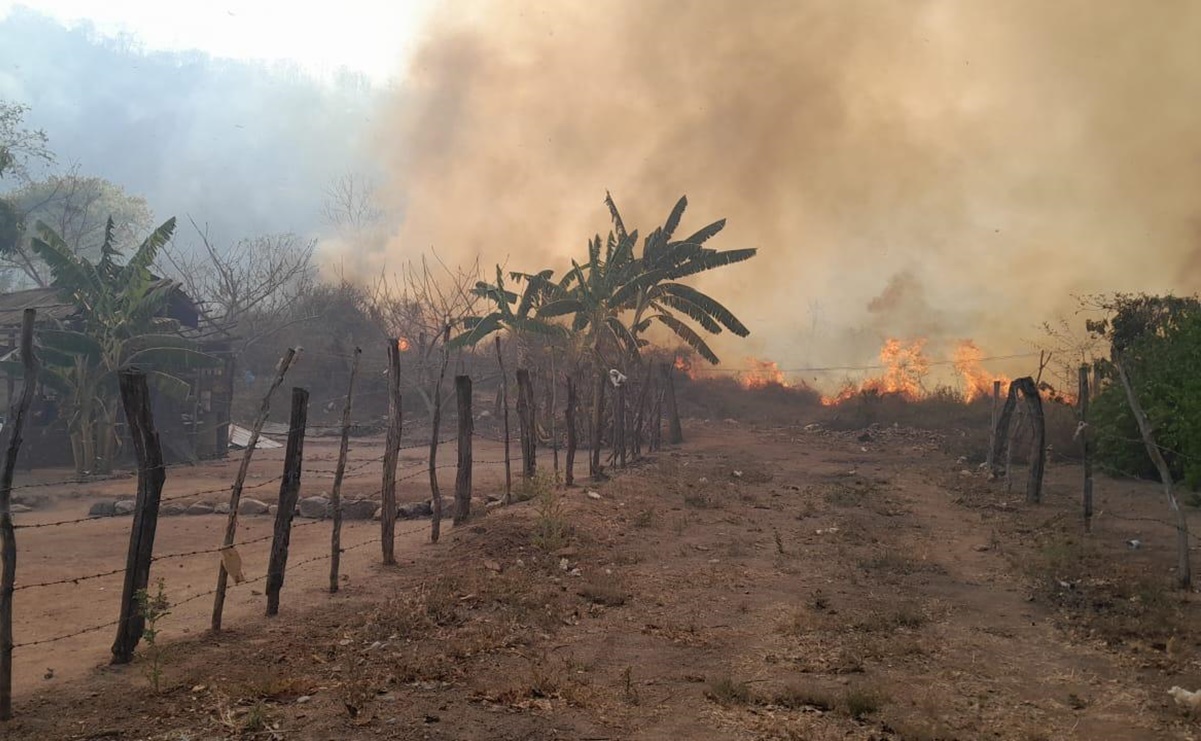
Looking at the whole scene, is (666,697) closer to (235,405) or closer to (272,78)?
(235,405)

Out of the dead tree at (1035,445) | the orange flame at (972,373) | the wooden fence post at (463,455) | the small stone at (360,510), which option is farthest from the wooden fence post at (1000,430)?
the orange flame at (972,373)

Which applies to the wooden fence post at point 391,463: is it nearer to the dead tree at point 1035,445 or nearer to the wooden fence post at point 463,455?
the wooden fence post at point 463,455

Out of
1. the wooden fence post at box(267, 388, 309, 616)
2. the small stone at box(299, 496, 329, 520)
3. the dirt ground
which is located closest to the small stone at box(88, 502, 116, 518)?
the dirt ground

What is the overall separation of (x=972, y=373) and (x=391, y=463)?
2600cm

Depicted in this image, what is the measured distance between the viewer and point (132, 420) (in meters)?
5.64

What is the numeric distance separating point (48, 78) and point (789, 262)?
321 ft

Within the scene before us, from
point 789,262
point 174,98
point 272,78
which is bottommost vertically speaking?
point 789,262

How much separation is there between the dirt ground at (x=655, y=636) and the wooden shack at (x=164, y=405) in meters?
8.23

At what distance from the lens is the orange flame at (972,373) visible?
28.3 m

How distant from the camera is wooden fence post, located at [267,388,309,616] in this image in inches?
267

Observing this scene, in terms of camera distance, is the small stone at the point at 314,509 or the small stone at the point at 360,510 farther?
the small stone at the point at 360,510

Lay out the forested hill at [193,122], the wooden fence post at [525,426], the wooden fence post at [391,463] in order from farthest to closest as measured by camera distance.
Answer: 1. the forested hill at [193,122]
2. the wooden fence post at [525,426]
3. the wooden fence post at [391,463]

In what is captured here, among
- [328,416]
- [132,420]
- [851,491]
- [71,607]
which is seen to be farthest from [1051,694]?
[328,416]

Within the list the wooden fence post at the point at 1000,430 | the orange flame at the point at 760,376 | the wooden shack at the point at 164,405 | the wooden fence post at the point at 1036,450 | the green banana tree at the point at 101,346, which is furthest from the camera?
the orange flame at the point at 760,376
